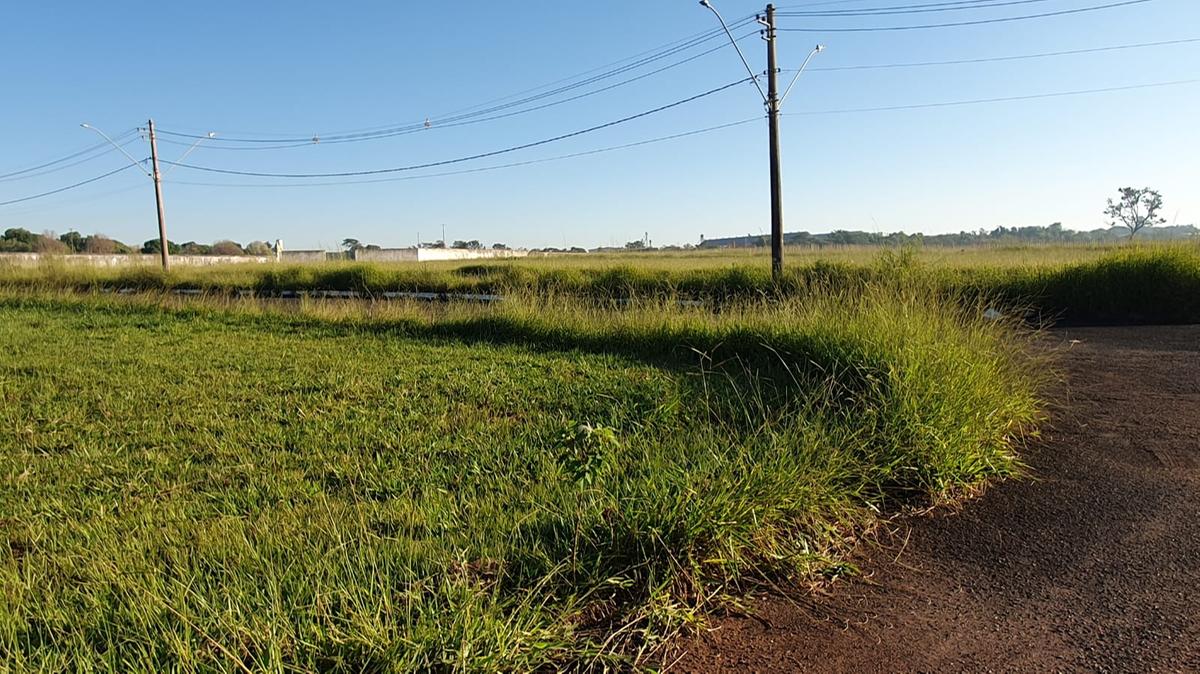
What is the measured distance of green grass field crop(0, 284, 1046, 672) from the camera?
2209 mm

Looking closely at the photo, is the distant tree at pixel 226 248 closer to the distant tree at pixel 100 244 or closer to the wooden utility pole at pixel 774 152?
the distant tree at pixel 100 244

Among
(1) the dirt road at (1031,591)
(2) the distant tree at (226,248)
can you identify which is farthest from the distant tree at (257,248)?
(1) the dirt road at (1031,591)

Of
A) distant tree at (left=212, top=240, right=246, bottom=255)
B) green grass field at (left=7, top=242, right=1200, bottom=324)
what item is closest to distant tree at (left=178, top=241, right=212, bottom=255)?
distant tree at (left=212, top=240, right=246, bottom=255)

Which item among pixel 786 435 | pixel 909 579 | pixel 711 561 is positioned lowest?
pixel 909 579

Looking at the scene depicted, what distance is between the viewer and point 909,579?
2961 millimetres

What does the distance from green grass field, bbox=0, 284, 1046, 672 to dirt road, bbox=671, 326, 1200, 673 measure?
0.72ft

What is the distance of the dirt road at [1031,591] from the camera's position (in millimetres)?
2375

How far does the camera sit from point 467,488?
3707 millimetres

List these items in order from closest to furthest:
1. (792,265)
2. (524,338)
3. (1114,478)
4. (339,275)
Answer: (1114,478)
(524,338)
(792,265)
(339,275)

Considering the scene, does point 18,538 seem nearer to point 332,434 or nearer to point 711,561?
point 332,434

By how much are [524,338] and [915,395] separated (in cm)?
656

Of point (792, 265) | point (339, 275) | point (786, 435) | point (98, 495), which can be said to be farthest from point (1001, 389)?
point (339, 275)

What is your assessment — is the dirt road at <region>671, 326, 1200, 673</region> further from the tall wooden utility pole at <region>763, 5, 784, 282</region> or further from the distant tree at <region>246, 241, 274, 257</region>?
the distant tree at <region>246, 241, 274, 257</region>

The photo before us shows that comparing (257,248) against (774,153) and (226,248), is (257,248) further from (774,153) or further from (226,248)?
(774,153)
